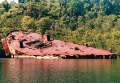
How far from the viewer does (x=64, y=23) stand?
163 meters

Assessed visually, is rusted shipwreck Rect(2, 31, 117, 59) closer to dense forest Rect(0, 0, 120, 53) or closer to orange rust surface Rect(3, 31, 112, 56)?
orange rust surface Rect(3, 31, 112, 56)

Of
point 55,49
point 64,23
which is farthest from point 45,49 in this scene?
point 64,23

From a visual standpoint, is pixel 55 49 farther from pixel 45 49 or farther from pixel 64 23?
pixel 64 23

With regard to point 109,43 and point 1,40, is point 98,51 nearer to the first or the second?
point 109,43

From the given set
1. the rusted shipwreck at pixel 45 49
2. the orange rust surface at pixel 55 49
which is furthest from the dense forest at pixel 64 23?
the rusted shipwreck at pixel 45 49

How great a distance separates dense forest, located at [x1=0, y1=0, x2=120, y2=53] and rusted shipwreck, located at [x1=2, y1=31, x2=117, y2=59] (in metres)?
10.8

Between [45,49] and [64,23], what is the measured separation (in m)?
41.2

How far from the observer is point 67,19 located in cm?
16975

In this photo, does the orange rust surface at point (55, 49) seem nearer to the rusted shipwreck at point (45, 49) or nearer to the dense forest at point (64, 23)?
the rusted shipwreck at point (45, 49)

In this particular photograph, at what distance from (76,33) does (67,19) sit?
25017 millimetres

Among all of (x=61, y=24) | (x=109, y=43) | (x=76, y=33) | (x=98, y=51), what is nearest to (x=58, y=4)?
(x=61, y=24)

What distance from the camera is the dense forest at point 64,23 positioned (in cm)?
13875

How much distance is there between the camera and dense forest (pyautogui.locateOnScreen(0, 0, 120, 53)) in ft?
455

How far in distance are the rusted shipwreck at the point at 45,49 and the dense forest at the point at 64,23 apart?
1083 cm
